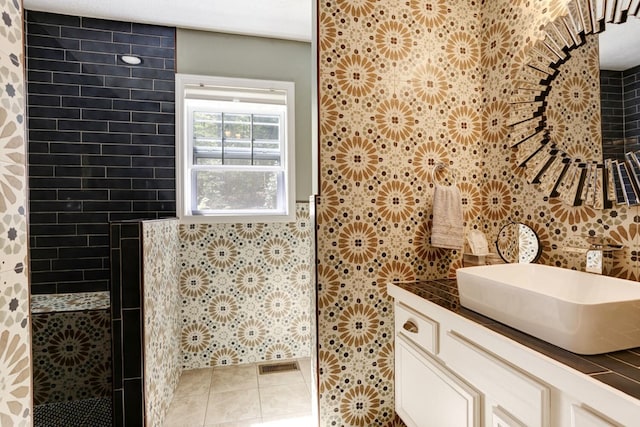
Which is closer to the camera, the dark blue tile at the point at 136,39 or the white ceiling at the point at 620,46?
the white ceiling at the point at 620,46

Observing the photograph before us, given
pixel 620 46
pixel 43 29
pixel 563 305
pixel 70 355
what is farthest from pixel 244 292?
pixel 620 46

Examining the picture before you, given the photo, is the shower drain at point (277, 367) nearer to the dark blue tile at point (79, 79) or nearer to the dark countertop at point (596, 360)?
the dark countertop at point (596, 360)

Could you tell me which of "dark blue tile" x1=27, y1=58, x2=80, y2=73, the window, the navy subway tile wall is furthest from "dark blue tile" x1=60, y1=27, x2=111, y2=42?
the window

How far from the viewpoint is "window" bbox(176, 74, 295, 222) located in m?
2.66

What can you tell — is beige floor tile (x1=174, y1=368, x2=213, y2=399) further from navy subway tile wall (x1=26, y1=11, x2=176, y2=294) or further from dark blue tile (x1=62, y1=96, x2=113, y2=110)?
dark blue tile (x1=62, y1=96, x2=113, y2=110)

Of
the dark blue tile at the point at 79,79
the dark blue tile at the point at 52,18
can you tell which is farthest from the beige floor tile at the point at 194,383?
the dark blue tile at the point at 52,18

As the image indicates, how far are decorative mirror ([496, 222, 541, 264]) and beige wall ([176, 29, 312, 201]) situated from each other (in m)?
1.69

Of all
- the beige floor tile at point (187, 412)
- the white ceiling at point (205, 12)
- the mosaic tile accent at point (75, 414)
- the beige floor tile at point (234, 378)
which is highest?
the white ceiling at point (205, 12)

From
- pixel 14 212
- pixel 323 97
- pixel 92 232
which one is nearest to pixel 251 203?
pixel 92 232

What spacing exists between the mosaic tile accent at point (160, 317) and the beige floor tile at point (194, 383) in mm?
60

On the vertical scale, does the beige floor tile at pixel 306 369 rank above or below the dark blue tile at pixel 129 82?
below

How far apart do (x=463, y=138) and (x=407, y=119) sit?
346 mm

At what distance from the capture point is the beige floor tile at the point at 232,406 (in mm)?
2059

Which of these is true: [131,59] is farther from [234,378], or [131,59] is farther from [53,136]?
[234,378]
